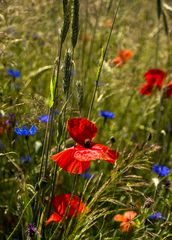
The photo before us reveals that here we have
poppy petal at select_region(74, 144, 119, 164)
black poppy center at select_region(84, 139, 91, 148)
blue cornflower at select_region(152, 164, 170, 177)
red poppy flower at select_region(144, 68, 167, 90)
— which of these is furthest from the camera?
red poppy flower at select_region(144, 68, 167, 90)

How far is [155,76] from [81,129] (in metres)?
1.04

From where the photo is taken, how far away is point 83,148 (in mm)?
1199

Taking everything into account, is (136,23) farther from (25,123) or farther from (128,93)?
(25,123)

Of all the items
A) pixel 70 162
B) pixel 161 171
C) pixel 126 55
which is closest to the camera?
pixel 70 162

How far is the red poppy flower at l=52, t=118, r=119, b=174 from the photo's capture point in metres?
1.13

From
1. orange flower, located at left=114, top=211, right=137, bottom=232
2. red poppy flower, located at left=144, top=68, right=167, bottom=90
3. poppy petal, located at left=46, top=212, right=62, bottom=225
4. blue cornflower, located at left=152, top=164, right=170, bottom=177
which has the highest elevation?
red poppy flower, located at left=144, top=68, right=167, bottom=90

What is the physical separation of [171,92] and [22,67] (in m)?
0.80

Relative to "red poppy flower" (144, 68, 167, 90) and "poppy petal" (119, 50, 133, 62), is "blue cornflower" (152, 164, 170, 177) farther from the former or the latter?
"poppy petal" (119, 50, 133, 62)

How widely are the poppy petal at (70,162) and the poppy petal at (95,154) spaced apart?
0.02 m

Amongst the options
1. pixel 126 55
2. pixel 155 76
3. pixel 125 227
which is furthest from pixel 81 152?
pixel 126 55

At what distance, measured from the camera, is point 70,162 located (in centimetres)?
114

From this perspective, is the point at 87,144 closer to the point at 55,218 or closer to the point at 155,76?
the point at 55,218

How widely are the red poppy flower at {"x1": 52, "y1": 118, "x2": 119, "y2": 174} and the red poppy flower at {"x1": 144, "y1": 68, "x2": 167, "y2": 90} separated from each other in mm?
989

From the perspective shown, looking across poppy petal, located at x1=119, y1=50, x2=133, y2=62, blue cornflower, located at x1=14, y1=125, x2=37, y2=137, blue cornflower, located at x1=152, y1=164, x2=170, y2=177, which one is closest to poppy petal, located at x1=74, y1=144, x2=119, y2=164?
blue cornflower, located at x1=14, y1=125, x2=37, y2=137
